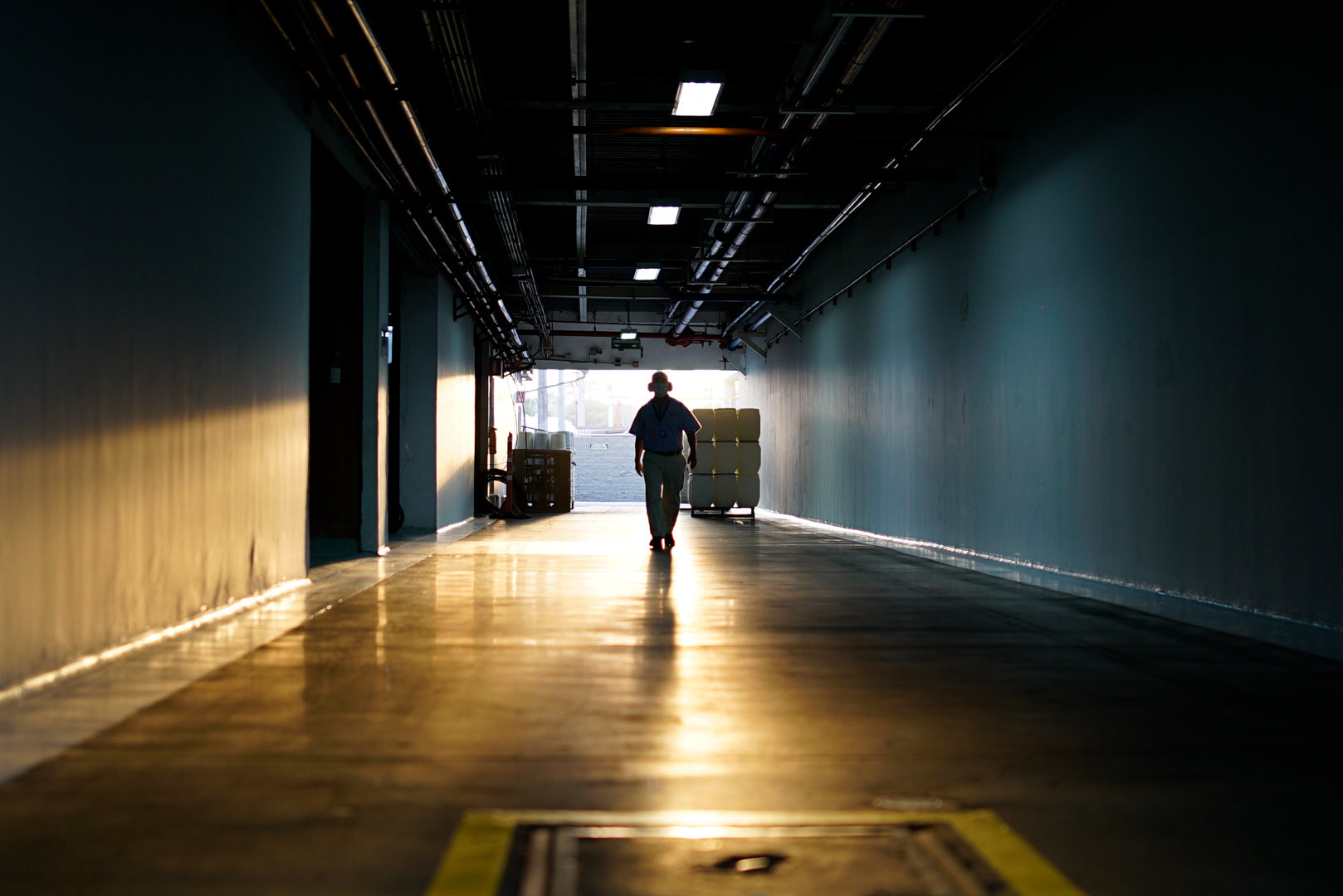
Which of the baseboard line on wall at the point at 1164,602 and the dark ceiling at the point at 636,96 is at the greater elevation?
the dark ceiling at the point at 636,96

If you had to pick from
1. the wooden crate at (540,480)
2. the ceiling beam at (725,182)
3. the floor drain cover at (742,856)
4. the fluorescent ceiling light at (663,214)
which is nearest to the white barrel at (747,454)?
the wooden crate at (540,480)

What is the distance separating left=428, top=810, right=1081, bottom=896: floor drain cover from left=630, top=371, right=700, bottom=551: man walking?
7093mm

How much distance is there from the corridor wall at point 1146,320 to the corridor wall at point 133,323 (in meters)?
5.23

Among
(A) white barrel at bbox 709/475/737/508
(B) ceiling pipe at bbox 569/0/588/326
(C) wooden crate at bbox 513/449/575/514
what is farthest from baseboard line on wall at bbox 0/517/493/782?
(C) wooden crate at bbox 513/449/575/514

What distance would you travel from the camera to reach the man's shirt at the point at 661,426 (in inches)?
364

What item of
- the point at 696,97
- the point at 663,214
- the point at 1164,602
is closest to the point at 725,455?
the point at 663,214

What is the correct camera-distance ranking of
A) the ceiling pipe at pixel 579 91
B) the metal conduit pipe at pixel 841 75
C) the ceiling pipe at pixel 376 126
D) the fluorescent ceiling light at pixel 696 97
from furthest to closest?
1. the fluorescent ceiling light at pixel 696 97
2. the ceiling pipe at pixel 579 91
3. the metal conduit pipe at pixel 841 75
4. the ceiling pipe at pixel 376 126

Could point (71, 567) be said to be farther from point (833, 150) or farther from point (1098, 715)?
point (833, 150)

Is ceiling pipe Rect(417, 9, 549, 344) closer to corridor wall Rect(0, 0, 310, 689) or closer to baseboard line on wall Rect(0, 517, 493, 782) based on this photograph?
corridor wall Rect(0, 0, 310, 689)

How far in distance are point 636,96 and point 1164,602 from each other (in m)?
5.96

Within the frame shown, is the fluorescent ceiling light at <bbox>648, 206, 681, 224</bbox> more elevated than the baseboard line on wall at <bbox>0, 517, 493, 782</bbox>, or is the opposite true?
the fluorescent ceiling light at <bbox>648, 206, 681, 224</bbox>

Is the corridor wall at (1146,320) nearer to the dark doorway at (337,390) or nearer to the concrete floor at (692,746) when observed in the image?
the concrete floor at (692,746)

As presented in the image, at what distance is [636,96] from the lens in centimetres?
865

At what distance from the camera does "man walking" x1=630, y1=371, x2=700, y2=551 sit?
9.25 metres
